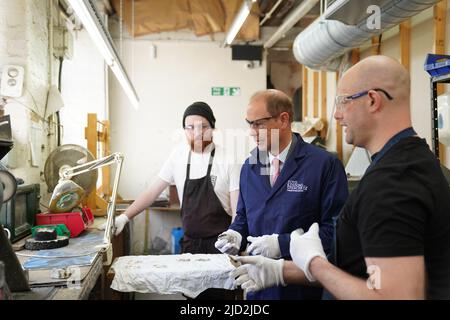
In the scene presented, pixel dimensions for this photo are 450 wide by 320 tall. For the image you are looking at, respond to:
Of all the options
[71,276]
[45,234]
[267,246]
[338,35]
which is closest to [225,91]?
[338,35]

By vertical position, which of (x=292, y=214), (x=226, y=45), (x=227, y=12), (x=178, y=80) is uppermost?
(x=227, y=12)

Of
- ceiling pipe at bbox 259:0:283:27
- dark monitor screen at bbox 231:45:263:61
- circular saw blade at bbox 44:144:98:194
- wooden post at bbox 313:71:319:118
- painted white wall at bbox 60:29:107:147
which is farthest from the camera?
dark monitor screen at bbox 231:45:263:61

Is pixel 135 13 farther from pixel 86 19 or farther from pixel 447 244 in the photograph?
pixel 447 244

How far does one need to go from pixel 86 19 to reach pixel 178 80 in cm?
422

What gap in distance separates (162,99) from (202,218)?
3976 mm

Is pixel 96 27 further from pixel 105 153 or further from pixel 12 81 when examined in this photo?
pixel 105 153

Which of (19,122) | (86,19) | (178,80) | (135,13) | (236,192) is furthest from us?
(178,80)

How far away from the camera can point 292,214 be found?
6.45ft

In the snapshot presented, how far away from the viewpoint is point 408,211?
1.05 m

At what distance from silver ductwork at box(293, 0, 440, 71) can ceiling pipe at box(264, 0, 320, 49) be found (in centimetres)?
31

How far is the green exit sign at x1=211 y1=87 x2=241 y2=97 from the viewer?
21.8ft

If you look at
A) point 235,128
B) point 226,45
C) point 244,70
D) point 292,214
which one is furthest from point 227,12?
point 292,214

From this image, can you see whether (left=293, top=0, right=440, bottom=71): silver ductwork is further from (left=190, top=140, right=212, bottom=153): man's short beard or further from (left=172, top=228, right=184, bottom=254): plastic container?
(left=172, top=228, right=184, bottom=254): plastic container

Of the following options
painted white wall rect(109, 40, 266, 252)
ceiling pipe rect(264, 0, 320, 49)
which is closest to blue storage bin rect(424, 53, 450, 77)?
ceiling pipe rect(264, 0, 320, 49)
